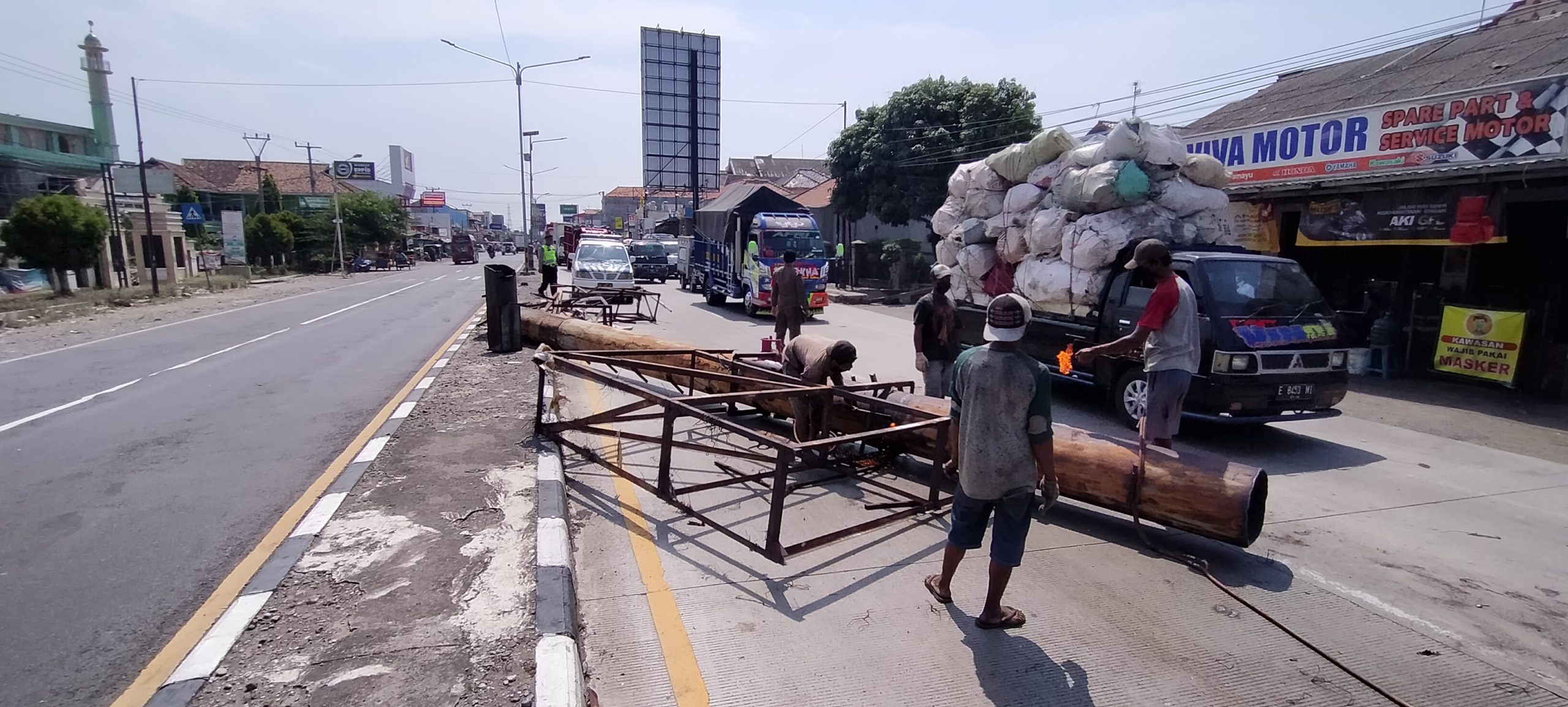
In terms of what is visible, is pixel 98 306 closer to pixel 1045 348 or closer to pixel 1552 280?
pixel 1045 348

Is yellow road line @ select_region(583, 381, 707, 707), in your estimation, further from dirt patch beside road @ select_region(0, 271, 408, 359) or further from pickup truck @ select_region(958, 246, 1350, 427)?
dirt patch beside road @ select_region(0, 271, 408, 359)

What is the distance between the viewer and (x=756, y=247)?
65.7 ft

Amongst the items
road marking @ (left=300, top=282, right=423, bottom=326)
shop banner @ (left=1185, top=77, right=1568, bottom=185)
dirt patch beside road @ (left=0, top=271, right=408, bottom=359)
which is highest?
shop banner @ (left=1185, top=77, right=1568, bottom=185)

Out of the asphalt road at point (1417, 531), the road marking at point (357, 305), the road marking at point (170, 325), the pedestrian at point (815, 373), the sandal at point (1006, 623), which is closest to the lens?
the sandal at point (1006, 623)

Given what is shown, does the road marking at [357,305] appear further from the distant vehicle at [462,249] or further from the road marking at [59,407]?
the distant vehicle at [462,249]

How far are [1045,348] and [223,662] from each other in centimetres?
828

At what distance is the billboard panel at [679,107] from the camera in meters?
44.1

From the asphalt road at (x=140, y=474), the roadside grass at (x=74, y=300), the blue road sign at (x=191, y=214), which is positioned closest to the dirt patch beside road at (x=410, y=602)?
the asphalt road at (x=140, y=474)

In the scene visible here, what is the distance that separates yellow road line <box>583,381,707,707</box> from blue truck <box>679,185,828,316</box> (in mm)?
12355

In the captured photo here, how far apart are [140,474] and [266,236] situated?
4733 centimetres

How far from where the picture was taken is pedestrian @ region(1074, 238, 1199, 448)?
5.60m

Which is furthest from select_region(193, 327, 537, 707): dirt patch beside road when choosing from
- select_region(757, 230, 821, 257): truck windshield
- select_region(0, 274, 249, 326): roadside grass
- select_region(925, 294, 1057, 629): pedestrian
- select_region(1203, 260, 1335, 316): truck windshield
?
select_region(0, 274, 249, 326): roadside grass

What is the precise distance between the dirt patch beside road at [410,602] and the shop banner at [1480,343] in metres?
11.8

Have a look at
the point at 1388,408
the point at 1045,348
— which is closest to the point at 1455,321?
the point at 1388,408
